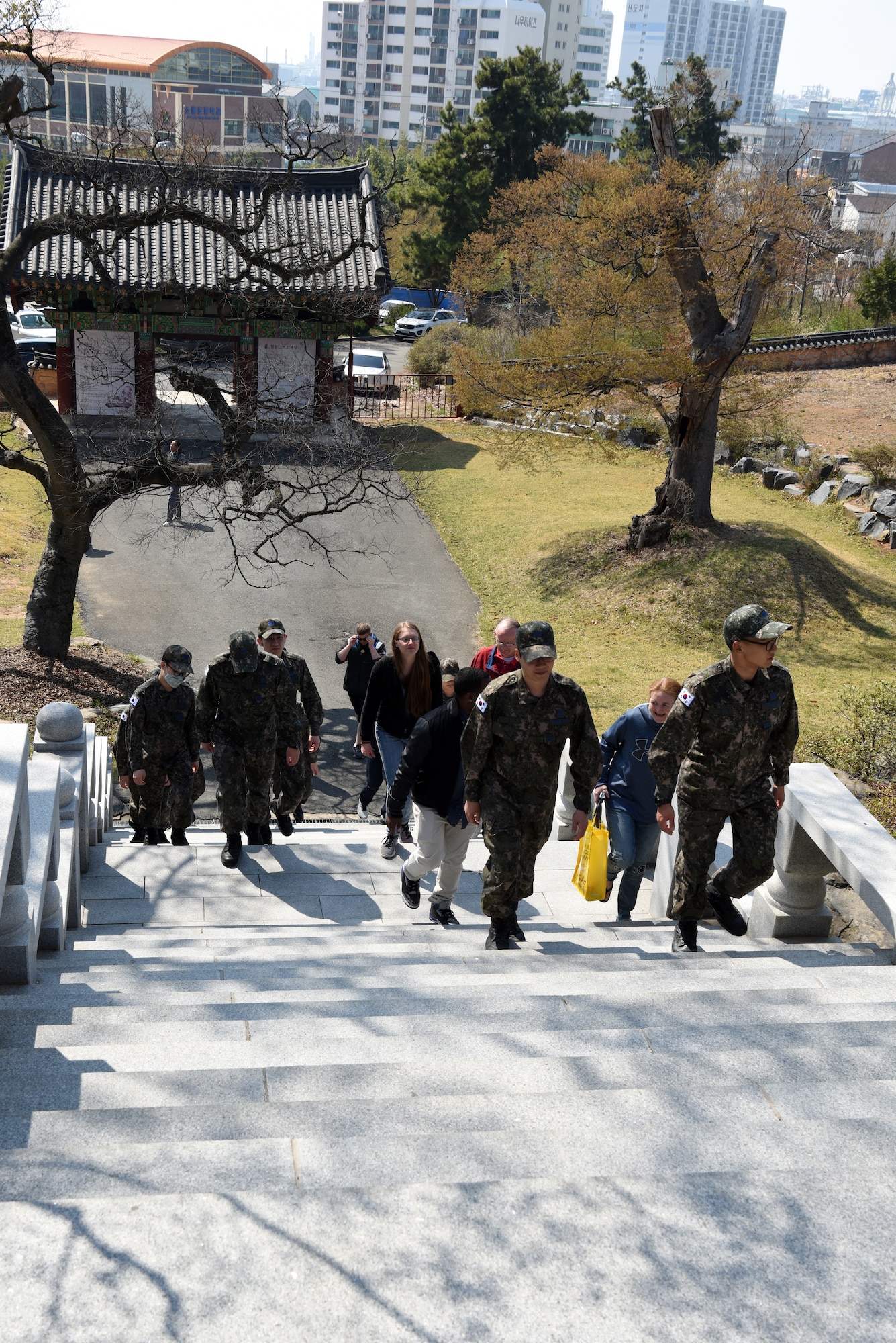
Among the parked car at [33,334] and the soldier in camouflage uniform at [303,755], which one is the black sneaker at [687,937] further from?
the parked car at [33,334]

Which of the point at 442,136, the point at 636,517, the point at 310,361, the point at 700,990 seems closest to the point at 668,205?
the point at 636,517

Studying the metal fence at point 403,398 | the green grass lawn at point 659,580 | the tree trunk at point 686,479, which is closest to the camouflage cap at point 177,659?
the green grass lawn at point 659,580

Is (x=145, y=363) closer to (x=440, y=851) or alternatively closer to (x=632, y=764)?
(x=440, y=851)

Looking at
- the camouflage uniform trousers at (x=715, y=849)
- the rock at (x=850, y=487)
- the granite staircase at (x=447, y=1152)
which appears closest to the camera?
the granite staircase at (x=447, y=1152)

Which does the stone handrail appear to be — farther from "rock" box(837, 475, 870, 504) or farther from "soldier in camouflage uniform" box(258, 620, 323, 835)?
"rock" box(837, 475, 870, 504)

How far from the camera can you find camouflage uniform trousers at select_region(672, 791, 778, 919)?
537cm

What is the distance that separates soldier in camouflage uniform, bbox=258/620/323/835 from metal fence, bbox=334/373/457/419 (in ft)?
66.2

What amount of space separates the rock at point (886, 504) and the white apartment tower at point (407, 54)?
10120 cm

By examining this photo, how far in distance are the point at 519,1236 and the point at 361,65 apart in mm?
127265

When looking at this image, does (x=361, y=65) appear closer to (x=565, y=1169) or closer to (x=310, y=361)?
(x=310, y=361)

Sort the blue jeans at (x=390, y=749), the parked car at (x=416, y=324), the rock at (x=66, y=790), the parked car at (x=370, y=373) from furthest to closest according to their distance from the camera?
the parked car at (x=416, y=324)
the parked car at (x=370, y=373)
the blue jeans at (x=390, y=749)
the rock at (x=66, y=790)

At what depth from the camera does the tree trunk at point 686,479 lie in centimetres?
1661

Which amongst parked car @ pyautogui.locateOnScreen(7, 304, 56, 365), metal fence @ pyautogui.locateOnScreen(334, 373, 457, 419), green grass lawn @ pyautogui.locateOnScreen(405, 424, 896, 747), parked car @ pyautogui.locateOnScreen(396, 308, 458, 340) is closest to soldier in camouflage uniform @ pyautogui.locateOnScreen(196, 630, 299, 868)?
green grass lawn @ pyautogui.locateOnScreen(405, 424, 896, 747)

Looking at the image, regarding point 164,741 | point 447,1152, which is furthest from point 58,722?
point 447,1152
